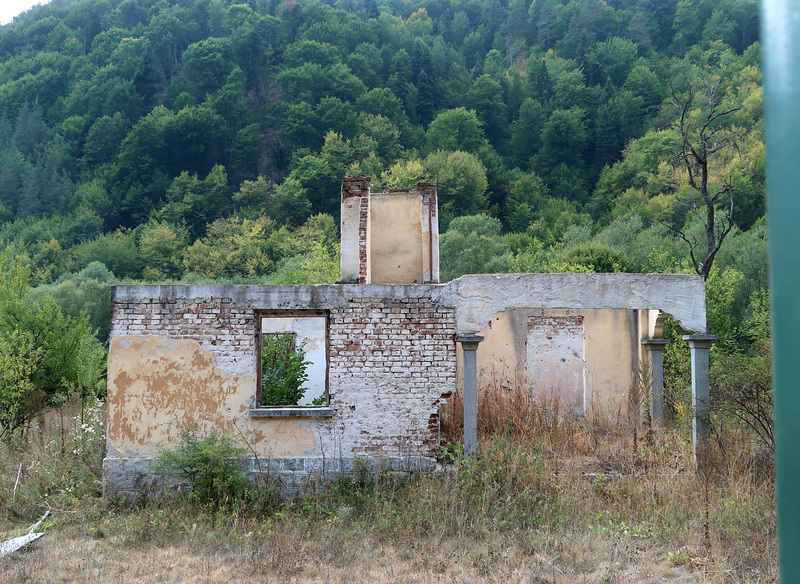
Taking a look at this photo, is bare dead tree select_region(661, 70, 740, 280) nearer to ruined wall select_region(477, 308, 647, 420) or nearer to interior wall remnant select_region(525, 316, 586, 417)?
ruined wall select_region(477, 308, 647, 420)

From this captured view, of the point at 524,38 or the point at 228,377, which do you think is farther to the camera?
the point at 524,38

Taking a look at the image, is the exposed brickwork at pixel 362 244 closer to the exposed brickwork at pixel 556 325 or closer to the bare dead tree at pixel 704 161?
the exposed brickwork at pixel 556 325

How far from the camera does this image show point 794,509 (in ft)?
3.80

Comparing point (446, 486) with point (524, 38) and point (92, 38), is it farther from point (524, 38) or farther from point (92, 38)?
point (92, 38)

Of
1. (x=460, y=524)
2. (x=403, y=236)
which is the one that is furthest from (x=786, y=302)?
(x=403, y=236)

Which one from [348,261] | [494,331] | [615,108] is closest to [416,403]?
[348,261]

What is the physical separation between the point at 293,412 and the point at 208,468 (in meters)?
1.33

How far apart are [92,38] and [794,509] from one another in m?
67.7

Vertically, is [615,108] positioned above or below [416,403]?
above

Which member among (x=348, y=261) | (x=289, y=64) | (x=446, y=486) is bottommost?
(x=446, y=486)

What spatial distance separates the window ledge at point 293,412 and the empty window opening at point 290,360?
29 cm

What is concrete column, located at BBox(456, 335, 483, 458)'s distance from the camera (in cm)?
915

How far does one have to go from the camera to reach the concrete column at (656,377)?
37.6ft

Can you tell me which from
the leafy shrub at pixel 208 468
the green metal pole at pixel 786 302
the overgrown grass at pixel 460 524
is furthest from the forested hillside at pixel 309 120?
the green metal pole at pixel 786 302
